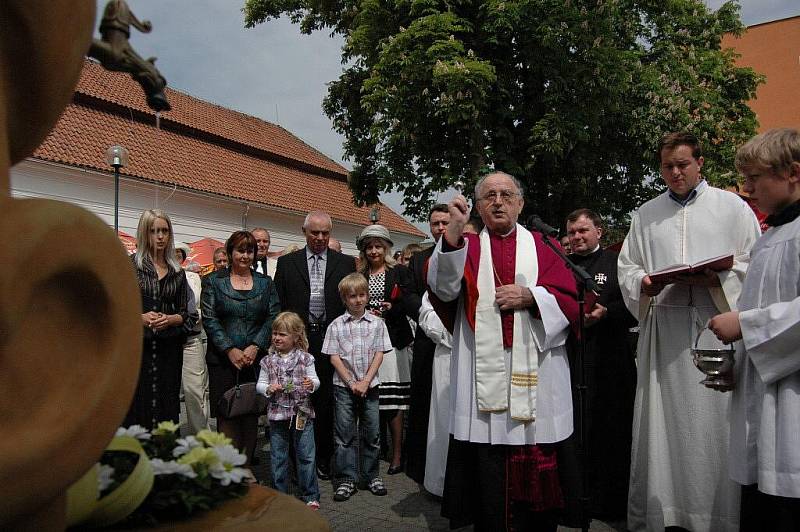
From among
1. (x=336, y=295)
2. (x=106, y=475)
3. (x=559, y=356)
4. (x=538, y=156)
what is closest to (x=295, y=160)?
(x=538, y=156)

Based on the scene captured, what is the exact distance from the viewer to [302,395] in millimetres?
4910

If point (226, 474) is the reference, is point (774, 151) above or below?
above

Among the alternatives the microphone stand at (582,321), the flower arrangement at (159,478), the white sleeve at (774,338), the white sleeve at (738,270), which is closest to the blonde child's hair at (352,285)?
the microphone stand at (582,321)

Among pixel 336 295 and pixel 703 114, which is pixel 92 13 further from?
pixel 703 114

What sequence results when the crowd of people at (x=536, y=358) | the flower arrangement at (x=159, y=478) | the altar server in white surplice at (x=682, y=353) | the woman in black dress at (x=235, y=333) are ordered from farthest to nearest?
the woman in black dress at (x=235, y=333) → the altar server in white surplice at (x=682, y=353) → the crowd of people at (x=536, y=358) → the flower arrangement at (x=159, y=478)

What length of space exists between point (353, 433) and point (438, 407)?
30.9 inches

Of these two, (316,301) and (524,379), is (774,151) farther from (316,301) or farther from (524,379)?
(316,301)

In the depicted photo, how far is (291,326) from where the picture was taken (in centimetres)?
505

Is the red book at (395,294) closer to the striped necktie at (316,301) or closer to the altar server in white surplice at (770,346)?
the striped necktie at (316,301)

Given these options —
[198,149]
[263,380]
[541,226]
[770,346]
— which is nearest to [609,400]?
[541,226]

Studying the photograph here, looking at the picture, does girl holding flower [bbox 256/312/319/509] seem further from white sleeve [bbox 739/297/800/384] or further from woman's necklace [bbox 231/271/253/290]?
white sleeve [bbox 739/297/800/384]

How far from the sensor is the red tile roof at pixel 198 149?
60.8ft

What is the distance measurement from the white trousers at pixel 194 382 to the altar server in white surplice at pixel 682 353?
3.43 m

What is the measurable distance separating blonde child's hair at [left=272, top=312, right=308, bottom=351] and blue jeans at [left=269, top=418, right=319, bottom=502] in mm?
569
